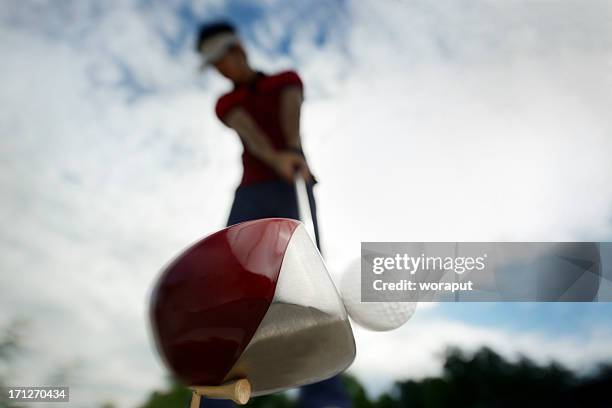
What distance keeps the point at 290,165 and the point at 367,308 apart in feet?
1.95

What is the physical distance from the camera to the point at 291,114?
6.51ft

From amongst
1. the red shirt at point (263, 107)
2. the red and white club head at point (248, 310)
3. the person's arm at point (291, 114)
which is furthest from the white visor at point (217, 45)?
the red and white club head at point (248, 310)

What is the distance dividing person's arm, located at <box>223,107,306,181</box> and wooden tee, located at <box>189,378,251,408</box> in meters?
0.74

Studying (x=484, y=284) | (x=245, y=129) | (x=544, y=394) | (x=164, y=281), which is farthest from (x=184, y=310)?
(x=544, y=394)

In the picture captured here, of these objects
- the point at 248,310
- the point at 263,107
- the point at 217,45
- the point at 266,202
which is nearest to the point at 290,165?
the point at 266,202

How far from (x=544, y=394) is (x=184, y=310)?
931 centimetres

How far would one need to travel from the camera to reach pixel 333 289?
57.7 inches

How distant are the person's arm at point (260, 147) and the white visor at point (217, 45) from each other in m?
0.20

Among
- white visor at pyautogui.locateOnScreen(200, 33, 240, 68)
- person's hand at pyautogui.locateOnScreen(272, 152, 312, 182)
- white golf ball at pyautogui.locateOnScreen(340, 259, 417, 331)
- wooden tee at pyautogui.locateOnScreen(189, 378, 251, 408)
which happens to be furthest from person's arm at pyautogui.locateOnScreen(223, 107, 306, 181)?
wooden tee at pyautogui.locateOnScreen(189, 378, 251, 408)

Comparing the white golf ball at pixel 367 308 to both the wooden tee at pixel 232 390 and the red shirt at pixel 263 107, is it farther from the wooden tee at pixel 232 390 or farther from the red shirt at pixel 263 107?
the red shirt at pixel 263 107

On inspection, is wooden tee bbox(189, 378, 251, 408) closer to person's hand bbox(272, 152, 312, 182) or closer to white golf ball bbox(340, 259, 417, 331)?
white golf ball bbox(340, 259, 417, 331)

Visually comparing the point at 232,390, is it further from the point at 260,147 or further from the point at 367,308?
the point at 260,147

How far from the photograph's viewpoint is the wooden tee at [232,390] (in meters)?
1.36

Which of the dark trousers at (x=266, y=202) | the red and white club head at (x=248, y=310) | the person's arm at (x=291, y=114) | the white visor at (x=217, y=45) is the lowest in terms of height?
the red and white club head at (x=248, y=310)
